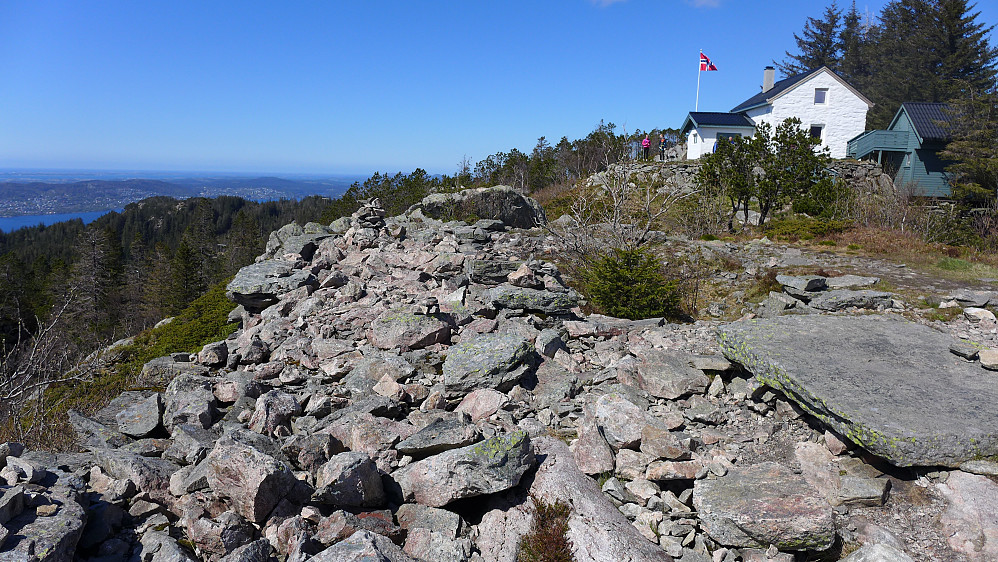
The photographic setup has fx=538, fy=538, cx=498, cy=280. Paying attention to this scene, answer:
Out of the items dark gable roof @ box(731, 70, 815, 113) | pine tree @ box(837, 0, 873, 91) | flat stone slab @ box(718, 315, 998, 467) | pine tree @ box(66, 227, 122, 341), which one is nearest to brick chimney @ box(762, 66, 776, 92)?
dark gable roof @ box(731, 70, 815, 113)

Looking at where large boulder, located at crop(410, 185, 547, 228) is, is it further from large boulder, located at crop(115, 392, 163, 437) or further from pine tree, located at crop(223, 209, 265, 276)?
pine tree, located at crop(223, 209, 265, 276)

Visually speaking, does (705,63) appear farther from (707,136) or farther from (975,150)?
(975,150)

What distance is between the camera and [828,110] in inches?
1553

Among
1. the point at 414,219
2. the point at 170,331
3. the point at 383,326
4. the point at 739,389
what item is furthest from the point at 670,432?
the point at 414,219

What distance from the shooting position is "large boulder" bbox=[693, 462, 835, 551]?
4.19 meters

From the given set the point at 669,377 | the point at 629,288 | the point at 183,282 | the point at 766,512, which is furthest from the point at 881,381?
the point at 183,282

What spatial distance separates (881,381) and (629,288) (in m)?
5.46

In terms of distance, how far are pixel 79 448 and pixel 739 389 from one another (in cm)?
745

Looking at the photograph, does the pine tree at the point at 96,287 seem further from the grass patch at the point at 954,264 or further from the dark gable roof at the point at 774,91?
the dark gable roof at the point at 774,91

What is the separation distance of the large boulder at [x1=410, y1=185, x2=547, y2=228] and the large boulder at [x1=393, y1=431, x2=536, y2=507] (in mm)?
17764

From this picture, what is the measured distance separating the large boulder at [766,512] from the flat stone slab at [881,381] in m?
0.95

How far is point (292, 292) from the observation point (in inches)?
449

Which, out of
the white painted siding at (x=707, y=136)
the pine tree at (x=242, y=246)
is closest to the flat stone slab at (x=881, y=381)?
the white painted siding at (x=707, y=136)

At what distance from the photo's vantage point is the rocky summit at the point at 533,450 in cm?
420
